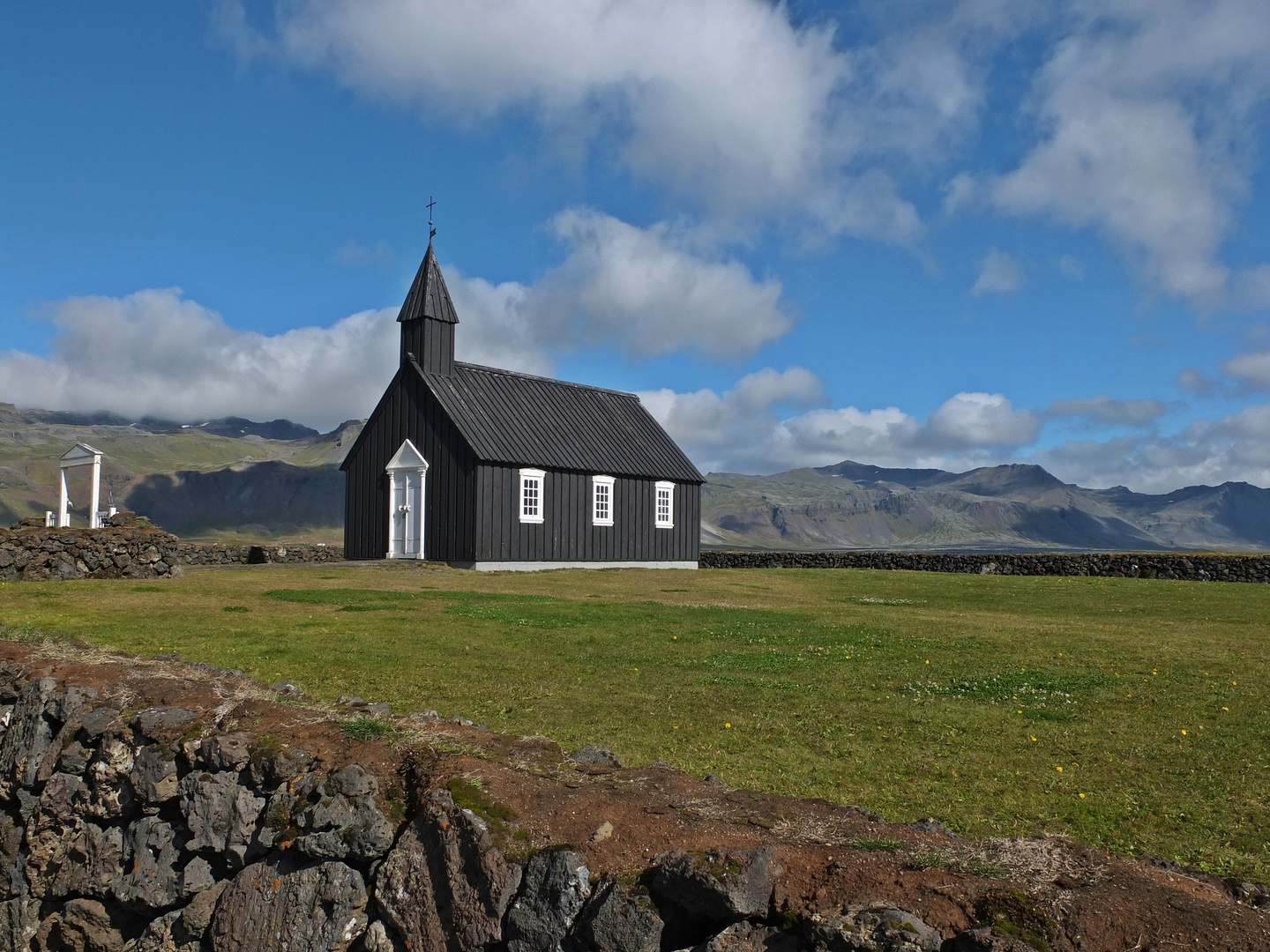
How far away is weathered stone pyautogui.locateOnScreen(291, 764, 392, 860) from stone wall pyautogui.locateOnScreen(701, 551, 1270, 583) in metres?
38.8

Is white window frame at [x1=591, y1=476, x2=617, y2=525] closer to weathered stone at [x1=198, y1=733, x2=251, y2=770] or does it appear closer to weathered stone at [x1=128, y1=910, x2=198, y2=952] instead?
weathered stone at [x1=198, y1=733, x2=251, y2=770]

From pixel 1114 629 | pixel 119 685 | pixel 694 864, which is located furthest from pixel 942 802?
pixel 1114 629

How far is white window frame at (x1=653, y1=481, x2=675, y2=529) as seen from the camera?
43.4 meters

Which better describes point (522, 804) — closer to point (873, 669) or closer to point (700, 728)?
point (700, 728)

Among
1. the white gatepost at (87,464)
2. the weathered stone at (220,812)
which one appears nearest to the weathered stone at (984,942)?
the weathered stone at (220,812)

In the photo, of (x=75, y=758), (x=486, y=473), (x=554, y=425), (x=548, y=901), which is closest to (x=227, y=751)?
(x=75, y=758)

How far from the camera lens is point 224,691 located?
27.1 feet

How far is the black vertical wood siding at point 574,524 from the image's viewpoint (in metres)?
36.2

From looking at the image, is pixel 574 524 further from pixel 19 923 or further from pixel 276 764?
pixel 276 764

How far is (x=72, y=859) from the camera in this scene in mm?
7918

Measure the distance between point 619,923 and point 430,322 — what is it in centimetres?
3631

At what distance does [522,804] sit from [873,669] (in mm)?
9023

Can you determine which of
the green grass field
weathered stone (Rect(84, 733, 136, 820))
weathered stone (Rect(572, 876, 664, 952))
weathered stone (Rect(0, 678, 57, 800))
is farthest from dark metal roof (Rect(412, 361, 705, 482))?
weathered stone (Rect(572, 876, 664, 952))

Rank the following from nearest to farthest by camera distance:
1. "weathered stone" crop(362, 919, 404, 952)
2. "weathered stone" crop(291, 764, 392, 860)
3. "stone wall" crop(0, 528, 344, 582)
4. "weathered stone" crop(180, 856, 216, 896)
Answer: "weathered stone" crop(362, 919, 404, 952)
"weathered stone" crop(291, 764, 392, 860)
"weathered stone" crop(180, 856, 216, 896)
"stone wall" crop(0, 528, 344, 582)
